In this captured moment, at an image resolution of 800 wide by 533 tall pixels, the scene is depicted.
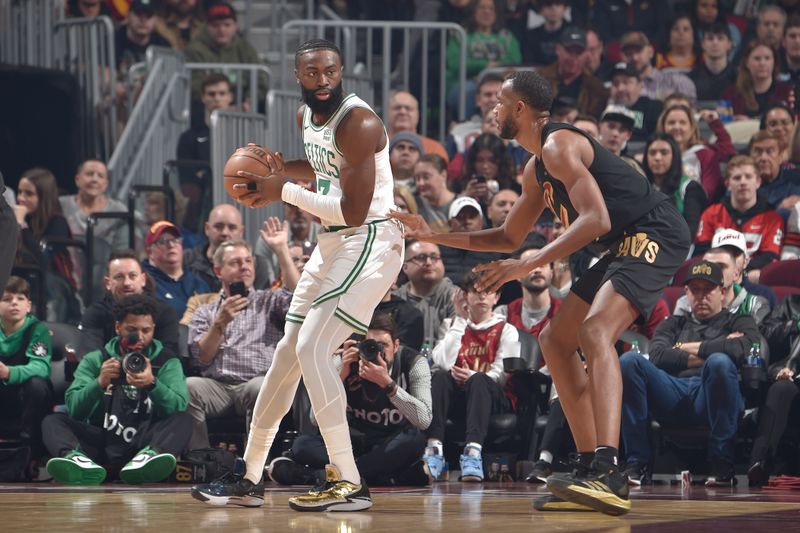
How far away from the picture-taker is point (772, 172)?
11.4 meters

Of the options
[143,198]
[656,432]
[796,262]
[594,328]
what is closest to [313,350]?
[594,328]

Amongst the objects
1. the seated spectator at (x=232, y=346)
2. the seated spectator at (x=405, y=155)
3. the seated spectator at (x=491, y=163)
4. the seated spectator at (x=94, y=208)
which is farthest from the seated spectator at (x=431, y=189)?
the seated spectator at (x=94, y=208)

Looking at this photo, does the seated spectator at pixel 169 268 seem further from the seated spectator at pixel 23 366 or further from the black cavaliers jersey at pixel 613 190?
the black cavaliers jersey at pixel 613 190

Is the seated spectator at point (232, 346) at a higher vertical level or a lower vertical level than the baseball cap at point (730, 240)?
lower

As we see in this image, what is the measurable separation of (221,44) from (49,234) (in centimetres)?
363

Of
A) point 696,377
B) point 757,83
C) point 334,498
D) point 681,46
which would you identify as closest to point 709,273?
point 696,377

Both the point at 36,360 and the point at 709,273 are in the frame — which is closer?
the point at 709,273

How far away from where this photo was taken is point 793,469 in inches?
350

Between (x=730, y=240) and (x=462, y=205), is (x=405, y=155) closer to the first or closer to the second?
(x=462, y=205)

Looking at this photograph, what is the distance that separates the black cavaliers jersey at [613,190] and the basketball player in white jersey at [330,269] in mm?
740

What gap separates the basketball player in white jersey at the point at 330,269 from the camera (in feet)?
19.6

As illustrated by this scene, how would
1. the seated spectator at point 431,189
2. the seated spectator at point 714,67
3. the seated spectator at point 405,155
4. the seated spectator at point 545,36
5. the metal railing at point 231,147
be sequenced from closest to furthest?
the seated spectator at point 431,189 → the seated spectator at point 405,155 → the metal railing at point 231,147 → the seated spectator at point 714,67 → the seated spectator at point 545,36

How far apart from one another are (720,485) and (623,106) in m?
5.16

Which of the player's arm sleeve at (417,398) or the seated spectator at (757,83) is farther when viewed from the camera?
the seated spectator at (757,83)
